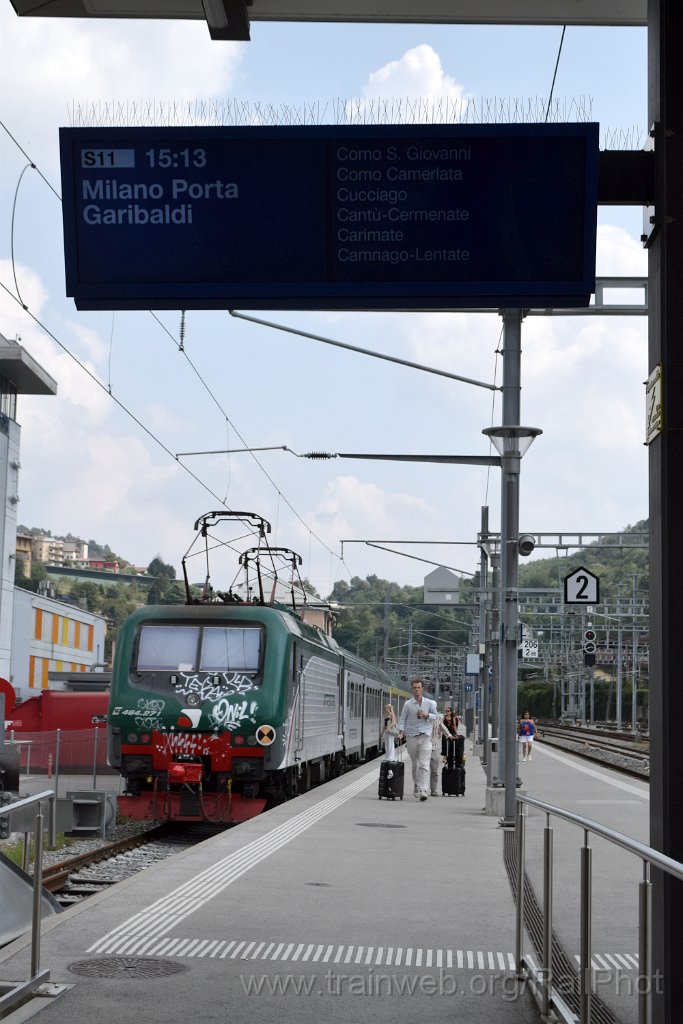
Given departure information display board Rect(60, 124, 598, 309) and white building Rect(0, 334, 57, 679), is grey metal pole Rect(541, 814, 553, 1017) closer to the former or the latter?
departure information display board Rect(60, 124, 598, 309)

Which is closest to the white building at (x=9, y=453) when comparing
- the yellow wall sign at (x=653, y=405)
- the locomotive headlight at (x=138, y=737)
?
the locomotive headlight at (x=138, y=737)

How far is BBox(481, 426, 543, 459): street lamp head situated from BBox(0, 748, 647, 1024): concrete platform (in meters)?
5.21

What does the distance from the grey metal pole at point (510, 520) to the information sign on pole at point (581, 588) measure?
3.86m

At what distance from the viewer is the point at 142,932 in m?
7.85

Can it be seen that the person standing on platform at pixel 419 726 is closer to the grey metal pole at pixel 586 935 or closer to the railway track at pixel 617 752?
the railway track at pixel 617 752

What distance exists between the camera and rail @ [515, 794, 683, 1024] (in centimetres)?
474

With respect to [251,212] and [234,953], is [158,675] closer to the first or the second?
[234,953]

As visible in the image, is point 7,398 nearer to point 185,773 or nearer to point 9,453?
point 9,453

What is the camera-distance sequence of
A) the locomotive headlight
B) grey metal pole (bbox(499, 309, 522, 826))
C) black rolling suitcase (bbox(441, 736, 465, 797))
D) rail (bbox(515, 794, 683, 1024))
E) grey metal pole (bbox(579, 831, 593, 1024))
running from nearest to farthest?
rail (bbox(515, 794, 683, 1024)), grey metal pole (bbox(579, 831, 593, 1024)), grey metal pole (bbox(499, 309, 522, 826)), the locomotive headlight, black rolling suitcase (bbox(441, 736, 465, 797))

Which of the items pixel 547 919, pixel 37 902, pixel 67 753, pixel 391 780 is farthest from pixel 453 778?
pixel 547 919

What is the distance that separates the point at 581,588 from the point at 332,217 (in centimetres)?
1511

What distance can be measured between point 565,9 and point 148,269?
8.26 feet

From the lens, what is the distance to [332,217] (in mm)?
6754

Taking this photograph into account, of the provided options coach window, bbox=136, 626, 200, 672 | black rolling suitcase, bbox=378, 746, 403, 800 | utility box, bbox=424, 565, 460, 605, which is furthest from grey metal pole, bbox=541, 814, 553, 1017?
utility box, bbox=424, 565, 460, 605
